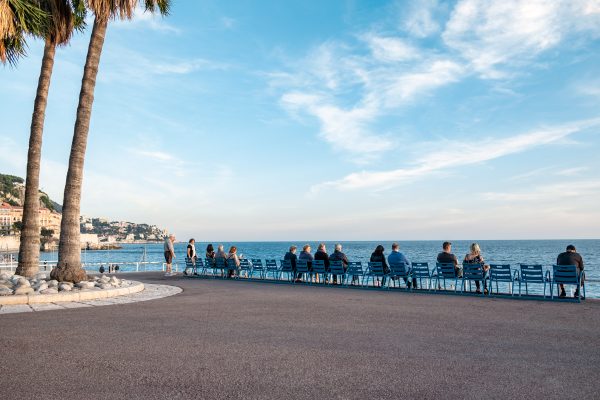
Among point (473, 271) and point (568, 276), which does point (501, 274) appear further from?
point (568, 276)

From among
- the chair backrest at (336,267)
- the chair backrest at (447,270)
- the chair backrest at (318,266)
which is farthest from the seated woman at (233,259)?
the chair backrest at (447,270)

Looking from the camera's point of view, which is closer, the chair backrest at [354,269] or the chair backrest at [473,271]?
the chair backrest at [473,271]

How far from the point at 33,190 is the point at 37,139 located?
1578 millimetres

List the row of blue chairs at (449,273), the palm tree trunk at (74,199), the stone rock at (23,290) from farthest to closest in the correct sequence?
A: the palm tree trunk at (74,199) → the row of blue chairs at (449,273) → the stone rock at (23,290)

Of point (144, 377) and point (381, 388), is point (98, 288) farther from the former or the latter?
point (381, 388)

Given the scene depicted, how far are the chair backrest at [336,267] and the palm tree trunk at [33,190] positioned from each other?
945 cm

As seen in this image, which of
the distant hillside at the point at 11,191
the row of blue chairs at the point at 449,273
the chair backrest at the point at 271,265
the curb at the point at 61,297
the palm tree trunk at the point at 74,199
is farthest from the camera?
the distant hillside at the point at 11,191

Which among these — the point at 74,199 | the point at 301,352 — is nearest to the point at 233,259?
the point at 74,199

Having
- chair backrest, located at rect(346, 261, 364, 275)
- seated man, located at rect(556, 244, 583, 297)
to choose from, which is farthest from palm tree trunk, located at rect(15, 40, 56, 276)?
seated man, located at rect(556, 244, 583, 297)

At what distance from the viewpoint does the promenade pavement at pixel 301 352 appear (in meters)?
5.27

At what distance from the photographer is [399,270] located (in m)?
16.6

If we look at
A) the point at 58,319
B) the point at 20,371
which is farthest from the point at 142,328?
the point at 20,371

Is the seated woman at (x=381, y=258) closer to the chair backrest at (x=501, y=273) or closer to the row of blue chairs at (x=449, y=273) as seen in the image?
the row of blue chairs at (x=449, y=273)

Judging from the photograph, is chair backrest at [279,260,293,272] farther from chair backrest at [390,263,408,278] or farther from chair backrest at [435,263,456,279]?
chair backrest at [435,263,456,279]
